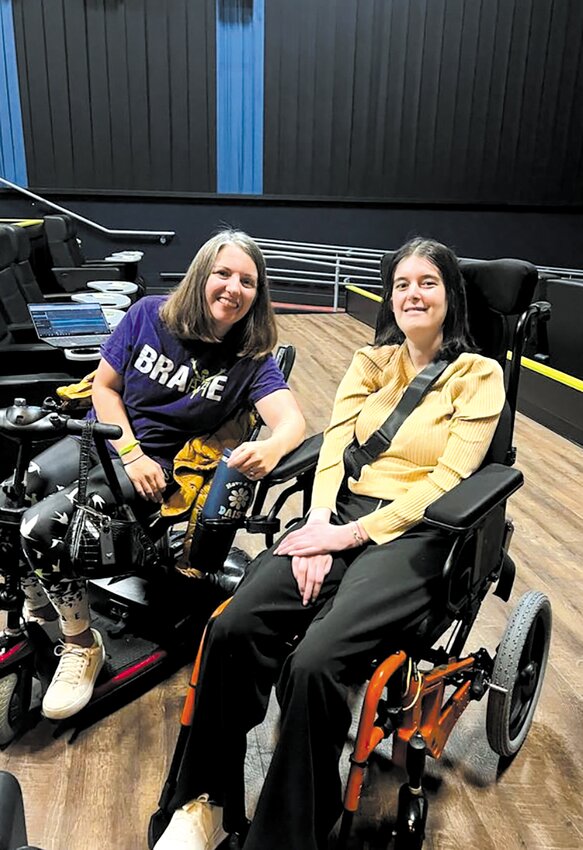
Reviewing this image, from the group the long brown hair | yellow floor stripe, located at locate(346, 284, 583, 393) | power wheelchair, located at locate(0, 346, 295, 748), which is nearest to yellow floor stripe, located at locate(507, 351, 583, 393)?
yellow floor stripe, located at locate(346, 284, 583, 393)

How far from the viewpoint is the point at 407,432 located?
1486 millimetres

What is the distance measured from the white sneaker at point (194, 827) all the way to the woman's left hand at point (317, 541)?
1.51 feet

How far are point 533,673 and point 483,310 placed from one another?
2.77ft

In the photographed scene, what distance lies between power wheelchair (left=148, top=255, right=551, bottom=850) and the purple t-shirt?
24 cm

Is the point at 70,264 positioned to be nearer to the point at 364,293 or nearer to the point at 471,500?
the point at 364,293

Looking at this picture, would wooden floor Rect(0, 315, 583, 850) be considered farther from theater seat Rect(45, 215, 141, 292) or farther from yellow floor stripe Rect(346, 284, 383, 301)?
yellow floor stripe Rect(346, 284, 383, 301)

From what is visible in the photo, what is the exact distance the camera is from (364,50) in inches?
284

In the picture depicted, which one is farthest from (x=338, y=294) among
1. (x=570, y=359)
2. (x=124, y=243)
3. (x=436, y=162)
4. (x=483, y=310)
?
(x=483, y=310)

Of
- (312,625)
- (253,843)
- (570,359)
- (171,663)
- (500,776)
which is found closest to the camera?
(253,843)

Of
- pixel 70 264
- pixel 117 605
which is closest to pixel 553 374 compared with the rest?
pixel 117 605

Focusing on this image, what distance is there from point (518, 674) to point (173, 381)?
41.1 inches

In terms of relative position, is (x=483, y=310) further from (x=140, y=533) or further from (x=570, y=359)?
(x=570, y=359)

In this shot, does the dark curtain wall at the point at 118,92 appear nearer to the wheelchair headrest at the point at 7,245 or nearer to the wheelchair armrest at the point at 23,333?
the wheelchair headrest at the point at 7,245

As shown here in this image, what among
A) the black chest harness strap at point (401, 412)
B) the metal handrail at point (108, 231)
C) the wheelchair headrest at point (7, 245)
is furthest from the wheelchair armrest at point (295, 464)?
the metal handrail at point (108, 231)
